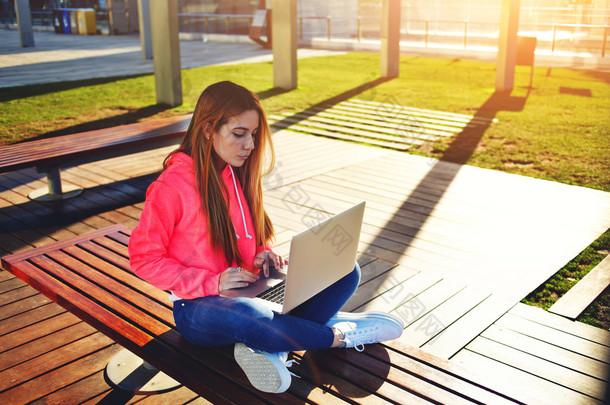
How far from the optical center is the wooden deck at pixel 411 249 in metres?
2.94

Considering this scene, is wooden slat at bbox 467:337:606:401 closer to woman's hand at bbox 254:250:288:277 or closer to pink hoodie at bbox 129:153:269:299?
woman's hand at bbox 254:250:288:277

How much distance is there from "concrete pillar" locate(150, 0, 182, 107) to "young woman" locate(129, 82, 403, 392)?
8061 millimetres

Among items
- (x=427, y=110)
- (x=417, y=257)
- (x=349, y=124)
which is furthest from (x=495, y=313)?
(x=427, y=110)

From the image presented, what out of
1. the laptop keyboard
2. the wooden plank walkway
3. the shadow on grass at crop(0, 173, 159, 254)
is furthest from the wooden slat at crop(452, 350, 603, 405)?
the shadow on grass at crop(0, 173, 159, 254)

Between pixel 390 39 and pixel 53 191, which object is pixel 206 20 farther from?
pixel 53 191

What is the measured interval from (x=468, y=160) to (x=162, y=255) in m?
5.44

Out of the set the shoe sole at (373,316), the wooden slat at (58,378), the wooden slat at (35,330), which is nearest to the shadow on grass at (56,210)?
the wooden slat at (35,330)

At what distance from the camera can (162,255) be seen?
2.31m

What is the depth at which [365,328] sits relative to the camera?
2.41 metres

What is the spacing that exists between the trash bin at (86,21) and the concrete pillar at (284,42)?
18765mm

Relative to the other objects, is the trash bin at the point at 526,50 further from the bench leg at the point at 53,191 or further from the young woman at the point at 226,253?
the young woman at the point at 226,253

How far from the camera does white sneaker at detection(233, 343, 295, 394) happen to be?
203 cm

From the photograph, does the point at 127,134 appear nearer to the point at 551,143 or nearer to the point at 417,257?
the point at 417,257

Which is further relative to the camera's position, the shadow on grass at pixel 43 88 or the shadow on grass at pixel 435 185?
the shadow on grass at pixel 43 88
